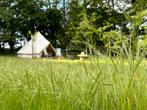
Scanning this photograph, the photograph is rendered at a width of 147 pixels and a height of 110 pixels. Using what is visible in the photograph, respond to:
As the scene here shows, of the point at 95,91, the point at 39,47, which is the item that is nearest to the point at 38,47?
the point at 39,47

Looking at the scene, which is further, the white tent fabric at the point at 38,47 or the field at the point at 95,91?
the white tent fabric at the point at 38,47

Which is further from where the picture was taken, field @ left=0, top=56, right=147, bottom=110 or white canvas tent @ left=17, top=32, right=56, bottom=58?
white canvas tent @ left=17, top=32, right=56, bottom=58

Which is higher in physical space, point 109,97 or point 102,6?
point 102,6

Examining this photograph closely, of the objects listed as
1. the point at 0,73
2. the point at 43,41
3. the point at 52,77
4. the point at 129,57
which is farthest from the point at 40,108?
the point at 43,41

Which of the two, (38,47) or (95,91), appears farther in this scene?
(38,47)

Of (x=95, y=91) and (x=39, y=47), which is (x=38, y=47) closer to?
(x=39, y=47)

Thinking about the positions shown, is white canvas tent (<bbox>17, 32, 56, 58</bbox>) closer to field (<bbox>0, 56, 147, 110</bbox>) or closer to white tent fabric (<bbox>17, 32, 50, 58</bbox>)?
white tent fabric (<bbox>17, 32, 50, 58</bbox>)

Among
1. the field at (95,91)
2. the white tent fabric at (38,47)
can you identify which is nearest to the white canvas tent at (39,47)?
the white tent fabric at (38,47)

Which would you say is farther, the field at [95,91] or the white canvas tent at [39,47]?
the white canvas tent at [39,47]

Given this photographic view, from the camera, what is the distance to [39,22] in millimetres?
27312

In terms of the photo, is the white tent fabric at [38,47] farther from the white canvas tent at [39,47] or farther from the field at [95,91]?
the field at [95,91]

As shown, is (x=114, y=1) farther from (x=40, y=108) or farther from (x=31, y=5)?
(x=40, y=108)

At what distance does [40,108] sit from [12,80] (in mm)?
576

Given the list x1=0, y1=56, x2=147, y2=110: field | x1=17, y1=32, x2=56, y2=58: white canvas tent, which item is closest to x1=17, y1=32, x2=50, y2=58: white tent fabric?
x1=17, y1=32, x2=56, y2=58: white canvas tent
